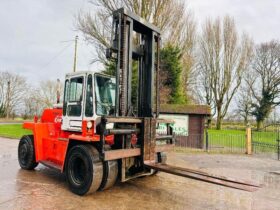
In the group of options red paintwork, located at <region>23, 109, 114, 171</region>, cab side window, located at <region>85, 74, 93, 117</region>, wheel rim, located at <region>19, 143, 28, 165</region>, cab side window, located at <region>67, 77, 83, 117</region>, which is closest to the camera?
cab side window, located at <region>85, 74, 93, 117</region>

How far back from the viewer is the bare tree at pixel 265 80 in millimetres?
33344

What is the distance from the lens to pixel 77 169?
19.9 ft

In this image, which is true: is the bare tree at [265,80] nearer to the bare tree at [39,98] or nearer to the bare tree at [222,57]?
the bare tree at [222,57]

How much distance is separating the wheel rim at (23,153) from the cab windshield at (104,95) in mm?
3341

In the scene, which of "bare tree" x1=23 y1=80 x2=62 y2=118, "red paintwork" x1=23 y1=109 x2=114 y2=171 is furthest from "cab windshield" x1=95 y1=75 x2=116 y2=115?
"bare tree" x1=23 y1=80 x2=62 y2=118

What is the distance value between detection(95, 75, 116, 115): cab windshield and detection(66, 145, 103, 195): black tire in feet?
3.05

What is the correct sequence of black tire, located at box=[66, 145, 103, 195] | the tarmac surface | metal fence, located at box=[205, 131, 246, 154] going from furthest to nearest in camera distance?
metal fence, located at box=[205, 131, 246, 154] → black tire, located at box=[66, 145, 103, 195] → the tarmac surface

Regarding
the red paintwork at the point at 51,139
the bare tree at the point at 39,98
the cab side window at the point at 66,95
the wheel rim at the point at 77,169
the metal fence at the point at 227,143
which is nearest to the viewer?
the wheel rim at the point at 77,169

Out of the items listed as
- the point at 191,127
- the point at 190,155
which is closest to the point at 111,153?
the point at 190,155

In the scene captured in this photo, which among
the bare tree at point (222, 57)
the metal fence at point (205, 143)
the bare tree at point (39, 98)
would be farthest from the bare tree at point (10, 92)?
the metal fence at point (205, 143)

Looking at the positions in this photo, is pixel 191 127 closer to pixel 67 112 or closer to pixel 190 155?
pixel 190 155

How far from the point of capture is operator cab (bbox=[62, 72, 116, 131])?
613 centimetres

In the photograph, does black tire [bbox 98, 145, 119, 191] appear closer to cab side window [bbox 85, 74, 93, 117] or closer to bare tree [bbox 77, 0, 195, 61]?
cab side window [bbox 85, 74, 93, 117]

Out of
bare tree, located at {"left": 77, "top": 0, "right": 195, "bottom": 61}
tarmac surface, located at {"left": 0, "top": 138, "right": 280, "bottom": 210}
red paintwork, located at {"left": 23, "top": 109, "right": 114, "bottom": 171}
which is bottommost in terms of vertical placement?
tarmac surface, located at {"left": 0, "top": 138, "right": 280, "bottom": 210}
